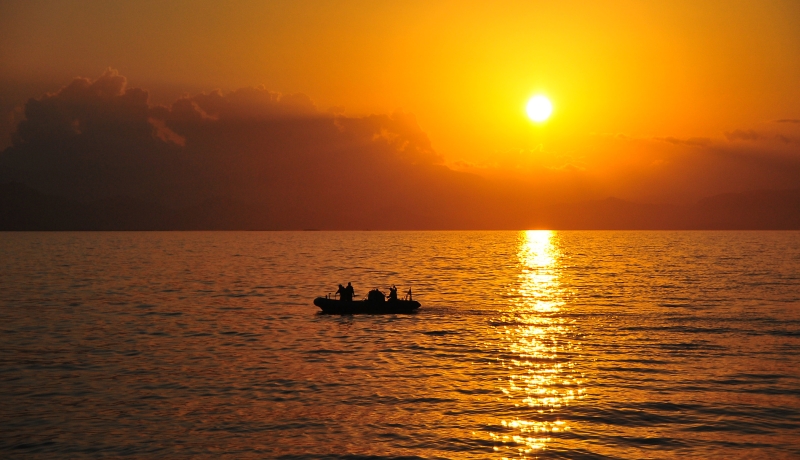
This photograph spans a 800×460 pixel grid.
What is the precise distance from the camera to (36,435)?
2355 cm

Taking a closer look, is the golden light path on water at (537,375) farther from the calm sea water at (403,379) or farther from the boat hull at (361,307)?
the boat hull at (361,307)

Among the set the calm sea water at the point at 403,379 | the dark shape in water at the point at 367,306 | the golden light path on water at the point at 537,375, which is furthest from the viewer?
the dark shape in water at the point at 367,306

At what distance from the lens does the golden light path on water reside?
2356 cm

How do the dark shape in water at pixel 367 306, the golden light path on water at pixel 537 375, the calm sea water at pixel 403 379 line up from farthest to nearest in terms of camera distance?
the dark shape in water at pixel 367 306 → the golden light path on water at pixel 537 375 → the calm sea water at pixel 403 379

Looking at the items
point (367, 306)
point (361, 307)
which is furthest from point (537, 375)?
point (361, 307)

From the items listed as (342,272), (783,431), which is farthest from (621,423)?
(342,272)

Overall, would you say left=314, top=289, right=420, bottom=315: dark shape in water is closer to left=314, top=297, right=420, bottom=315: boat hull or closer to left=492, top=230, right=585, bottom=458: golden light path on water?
left=314, top=297, right=420, bottom=315: boat hull

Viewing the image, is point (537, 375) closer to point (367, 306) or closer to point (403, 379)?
point (403, 379)

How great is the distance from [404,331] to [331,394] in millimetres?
19037

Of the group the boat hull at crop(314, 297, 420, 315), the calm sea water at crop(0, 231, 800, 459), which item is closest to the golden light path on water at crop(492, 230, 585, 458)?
the calm sea water at crop(0, 231, 800, 459)

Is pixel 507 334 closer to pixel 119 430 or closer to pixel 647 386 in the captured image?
pixel 647 386

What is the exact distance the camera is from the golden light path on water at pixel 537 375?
23.6 metres

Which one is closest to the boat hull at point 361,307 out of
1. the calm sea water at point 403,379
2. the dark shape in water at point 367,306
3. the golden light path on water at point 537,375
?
the dark shape in water at point 367,306

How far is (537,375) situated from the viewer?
33.0 m
